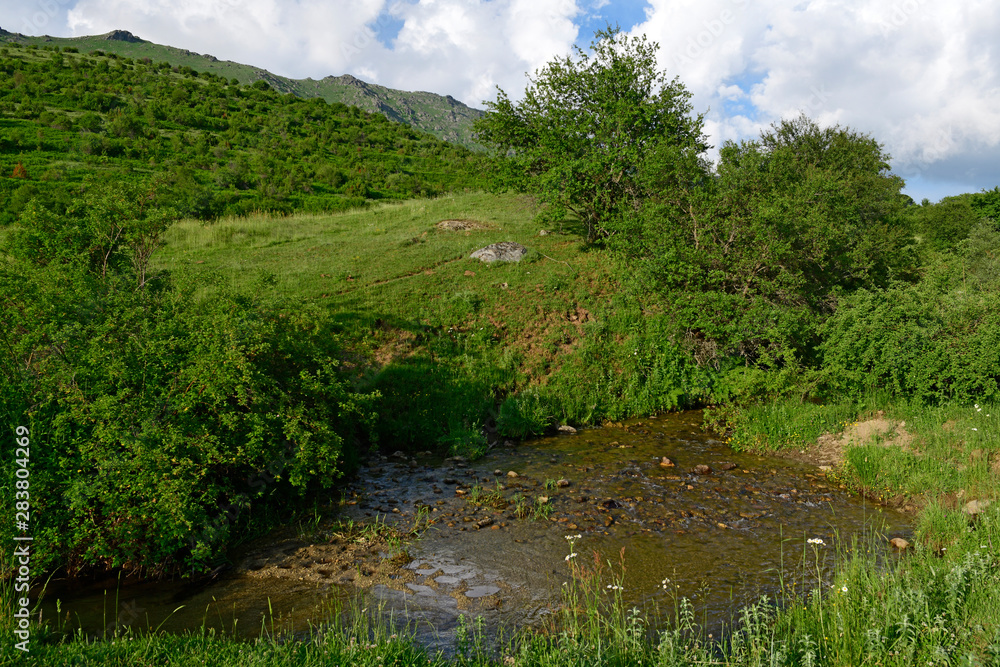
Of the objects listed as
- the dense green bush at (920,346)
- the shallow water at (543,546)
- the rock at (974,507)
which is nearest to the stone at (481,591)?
the shallow water at (543,546)

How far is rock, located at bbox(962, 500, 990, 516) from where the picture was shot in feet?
29.9

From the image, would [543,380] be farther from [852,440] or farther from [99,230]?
[99,230]

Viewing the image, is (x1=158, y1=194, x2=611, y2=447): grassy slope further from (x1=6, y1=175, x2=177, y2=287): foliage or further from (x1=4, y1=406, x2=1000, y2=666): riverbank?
(x1=4, y1=406, x2=1000, y2=666): riverbank

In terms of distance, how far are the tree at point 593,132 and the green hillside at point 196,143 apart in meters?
18.4

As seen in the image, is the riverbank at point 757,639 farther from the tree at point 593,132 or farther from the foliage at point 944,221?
the foliage at point 944,221

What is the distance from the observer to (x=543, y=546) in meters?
8.94

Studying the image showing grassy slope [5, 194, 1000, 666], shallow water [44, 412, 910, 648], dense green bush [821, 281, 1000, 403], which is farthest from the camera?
dense green bush [821, 281, 1000, 403]

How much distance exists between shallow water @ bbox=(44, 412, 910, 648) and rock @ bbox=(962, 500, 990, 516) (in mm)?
929

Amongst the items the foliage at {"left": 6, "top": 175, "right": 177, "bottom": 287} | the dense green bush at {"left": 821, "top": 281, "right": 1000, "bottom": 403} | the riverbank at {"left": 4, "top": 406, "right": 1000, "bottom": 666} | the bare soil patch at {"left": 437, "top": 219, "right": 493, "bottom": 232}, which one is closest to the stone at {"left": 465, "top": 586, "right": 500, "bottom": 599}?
the riverbank at {"left": 4, "top": 406, "right": 1000, "bottom": 666}

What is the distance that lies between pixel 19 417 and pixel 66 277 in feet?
9.12

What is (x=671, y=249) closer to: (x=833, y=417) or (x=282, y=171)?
(x=833, y=417)

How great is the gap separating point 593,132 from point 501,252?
6.92 m

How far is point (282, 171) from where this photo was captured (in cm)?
4728

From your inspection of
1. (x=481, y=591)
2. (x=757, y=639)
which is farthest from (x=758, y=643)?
(x=481, y=591)
